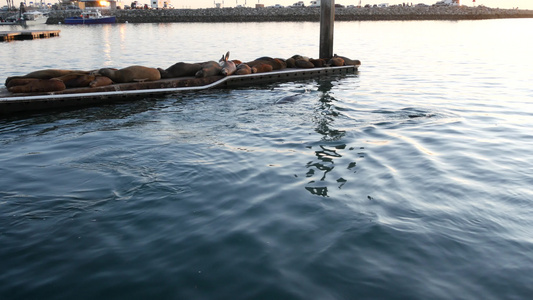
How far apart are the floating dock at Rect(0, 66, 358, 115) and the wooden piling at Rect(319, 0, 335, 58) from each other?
135 inches

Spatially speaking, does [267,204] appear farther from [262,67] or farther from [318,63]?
[318,63]

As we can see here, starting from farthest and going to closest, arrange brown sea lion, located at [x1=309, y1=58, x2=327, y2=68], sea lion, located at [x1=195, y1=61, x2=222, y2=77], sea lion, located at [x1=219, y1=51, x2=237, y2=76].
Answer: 1. brown sea lion, located at [x1=309, y1=58, x2=327, y2=68]
2. sea lion, located at [x1=219, y1=51, x2=237, y2=76]
3. sea lion, located at [x1=195, y1=61, x2=222, y2=77]

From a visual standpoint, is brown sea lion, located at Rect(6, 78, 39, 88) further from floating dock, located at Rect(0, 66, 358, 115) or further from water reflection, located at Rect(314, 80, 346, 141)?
water reflection, located at Rect(314, 80, 346, 141)

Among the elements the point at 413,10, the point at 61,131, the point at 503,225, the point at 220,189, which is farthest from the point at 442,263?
the point at 413,10

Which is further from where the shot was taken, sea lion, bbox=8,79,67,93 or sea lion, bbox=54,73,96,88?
sea lion, bbox=54,73,96,88

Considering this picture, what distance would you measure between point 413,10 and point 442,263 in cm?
11482

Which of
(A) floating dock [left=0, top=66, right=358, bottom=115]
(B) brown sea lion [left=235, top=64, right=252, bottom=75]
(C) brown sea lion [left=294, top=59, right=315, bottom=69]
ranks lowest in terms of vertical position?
(A) floating dock [left=0, top=66, right=358, bottom=115]

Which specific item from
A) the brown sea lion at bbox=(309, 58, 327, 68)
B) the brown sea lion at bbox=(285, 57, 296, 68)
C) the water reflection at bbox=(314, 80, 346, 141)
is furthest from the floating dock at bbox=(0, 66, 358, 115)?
the water reflection at bbox=(314, 80, 346, 141)

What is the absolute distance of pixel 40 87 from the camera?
1139 cm

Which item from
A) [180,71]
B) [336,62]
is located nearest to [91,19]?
[336,62]

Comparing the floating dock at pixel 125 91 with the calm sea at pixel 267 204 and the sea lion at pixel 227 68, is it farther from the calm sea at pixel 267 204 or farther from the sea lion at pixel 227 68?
the calm sea at pixel 267 204

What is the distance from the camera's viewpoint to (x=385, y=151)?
7.77m

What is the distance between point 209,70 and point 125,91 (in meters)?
3.40

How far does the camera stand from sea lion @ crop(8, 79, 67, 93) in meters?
11.3
